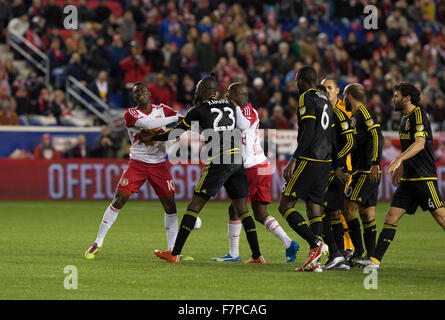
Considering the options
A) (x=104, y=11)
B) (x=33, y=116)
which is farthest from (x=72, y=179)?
(x=104, y=11)

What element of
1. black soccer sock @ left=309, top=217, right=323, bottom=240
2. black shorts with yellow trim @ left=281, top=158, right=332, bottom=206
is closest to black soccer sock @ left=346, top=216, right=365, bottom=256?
black soccer sock @ left=309, top=217, right=323, bottom=240

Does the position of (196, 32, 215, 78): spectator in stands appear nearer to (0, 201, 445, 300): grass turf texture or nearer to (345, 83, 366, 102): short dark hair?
(0, 201, 445, 300): grass turf texture

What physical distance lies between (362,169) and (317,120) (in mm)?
1171

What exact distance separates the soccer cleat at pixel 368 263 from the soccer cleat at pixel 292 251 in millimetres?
774

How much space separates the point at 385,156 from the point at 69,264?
1487cm

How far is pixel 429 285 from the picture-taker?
900 centimetres

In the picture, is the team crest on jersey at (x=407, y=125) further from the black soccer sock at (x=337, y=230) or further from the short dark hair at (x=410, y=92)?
the black soccer sock at (x=337, y=230)

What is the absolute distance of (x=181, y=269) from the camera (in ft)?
33.1

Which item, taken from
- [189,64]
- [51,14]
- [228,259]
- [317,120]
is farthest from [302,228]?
[51,14]

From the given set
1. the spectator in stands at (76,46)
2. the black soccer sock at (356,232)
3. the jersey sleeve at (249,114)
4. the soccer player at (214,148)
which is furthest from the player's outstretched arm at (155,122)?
the spectator in stands at (76,46)

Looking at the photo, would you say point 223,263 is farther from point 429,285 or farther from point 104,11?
point 104,11

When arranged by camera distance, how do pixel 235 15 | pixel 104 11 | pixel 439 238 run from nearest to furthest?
pixel 439 238, pixel 104 11, pixel 235 15

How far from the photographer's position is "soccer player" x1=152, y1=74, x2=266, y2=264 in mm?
10438

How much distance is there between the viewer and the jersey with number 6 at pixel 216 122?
1041 cm
